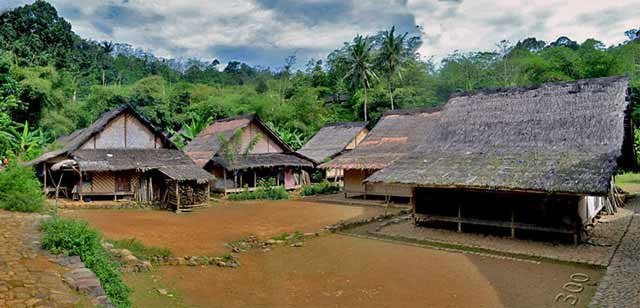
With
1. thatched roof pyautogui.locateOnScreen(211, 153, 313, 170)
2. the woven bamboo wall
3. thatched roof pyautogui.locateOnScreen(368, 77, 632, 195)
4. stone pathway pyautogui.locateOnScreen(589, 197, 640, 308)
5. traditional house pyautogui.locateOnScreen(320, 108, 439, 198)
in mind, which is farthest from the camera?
thatched roof pyautogui.locateOnScreen(211, 153, 313, 170)

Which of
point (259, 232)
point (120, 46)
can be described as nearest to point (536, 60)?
point (259, 232)

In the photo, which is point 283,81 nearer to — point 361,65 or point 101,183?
point 361,65

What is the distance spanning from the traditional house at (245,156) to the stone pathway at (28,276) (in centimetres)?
1504

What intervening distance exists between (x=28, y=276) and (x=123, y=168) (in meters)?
14.2

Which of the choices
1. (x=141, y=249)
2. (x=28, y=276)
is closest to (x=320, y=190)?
(x=141, y=249)

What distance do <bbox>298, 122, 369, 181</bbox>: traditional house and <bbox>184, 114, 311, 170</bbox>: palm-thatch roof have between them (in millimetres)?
2211

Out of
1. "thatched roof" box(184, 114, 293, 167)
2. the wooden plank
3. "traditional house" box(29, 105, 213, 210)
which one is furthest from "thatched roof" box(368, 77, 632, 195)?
"thatched roof" box(184, 114, 293, 167)

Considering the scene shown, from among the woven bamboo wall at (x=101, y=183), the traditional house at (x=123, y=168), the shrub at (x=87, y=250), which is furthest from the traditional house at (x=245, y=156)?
the shrub at (x=87, y=250)

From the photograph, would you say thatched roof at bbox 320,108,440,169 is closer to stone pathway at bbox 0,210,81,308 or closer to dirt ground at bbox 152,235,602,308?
dirt ground at bbox 152,235,602,308

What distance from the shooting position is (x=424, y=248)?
36.8 feet

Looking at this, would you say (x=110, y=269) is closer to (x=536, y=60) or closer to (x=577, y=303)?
(x=577, y=303)

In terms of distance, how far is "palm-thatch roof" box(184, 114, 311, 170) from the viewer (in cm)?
2339

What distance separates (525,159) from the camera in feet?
39.1

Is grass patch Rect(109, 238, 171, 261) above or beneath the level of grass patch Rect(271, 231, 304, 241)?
above
